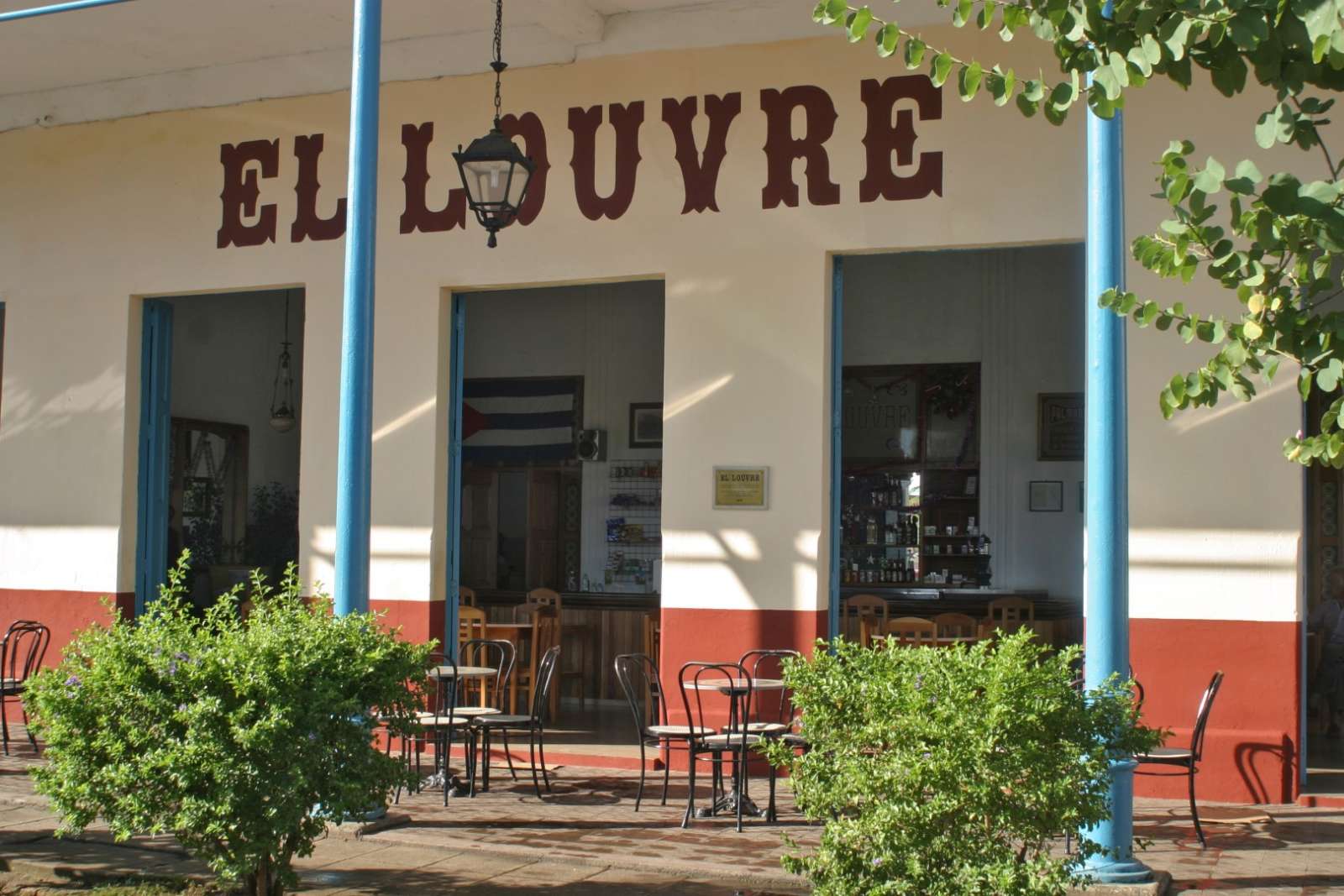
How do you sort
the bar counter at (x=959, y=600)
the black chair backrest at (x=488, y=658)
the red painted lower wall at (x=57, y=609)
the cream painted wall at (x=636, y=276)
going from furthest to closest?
1. the bar counter at (x=959, y=600)
2. the red painted lower wall at (x=57, y=609)
3. the black chair backrest at (x=488, y=658)
4. the cream painted wall at (x=636, y=276)

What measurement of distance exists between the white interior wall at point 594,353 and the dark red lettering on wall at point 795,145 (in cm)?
577

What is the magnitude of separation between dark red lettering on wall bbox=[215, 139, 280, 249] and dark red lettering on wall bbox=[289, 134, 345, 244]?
0.18m

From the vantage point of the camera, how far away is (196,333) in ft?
44.0

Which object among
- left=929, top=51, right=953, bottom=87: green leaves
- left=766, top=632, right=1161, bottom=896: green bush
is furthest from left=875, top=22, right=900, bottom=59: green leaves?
left=766, top=632, right=1161, bottom=896: green bush

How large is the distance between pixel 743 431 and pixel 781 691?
1515 millimetres

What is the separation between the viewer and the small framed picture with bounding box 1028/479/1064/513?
1278 centimetres

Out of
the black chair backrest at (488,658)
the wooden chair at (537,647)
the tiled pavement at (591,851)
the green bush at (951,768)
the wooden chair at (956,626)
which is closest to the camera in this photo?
the green bush at (951,768)

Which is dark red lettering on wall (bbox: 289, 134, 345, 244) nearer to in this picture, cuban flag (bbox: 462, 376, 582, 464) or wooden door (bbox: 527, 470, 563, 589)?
cuban flag (bbox: 462, 376, 582, 464)

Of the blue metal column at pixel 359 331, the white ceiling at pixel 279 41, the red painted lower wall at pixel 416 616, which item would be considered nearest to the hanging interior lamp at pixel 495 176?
the blue metal column at pixel 359 331

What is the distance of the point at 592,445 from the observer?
1408cm

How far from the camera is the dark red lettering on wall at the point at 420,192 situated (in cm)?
889

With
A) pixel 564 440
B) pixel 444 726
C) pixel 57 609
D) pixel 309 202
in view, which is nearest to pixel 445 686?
pixel 444 726

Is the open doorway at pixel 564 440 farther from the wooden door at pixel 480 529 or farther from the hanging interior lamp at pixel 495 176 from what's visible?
the hanging interior lamp at pixel 495 176

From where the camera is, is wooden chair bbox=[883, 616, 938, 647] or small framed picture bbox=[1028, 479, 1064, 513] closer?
wooden chair bbox=[883, 616, 938, 647]
